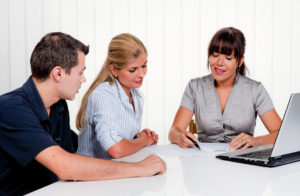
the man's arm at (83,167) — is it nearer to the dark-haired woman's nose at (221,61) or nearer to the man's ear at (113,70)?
the man's ear at (113,70)

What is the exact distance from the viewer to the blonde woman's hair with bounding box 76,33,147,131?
1.89 m

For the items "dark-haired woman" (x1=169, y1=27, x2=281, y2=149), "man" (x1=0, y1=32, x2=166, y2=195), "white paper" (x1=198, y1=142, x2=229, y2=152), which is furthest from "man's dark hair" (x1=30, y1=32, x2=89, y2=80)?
"dark-haired woman" (x1=169, y1=27, x2=281, y2=149)

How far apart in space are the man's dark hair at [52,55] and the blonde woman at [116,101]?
372 mm

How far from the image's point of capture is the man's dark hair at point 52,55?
4.63ft

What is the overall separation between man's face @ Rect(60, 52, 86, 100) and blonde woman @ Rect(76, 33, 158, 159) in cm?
27

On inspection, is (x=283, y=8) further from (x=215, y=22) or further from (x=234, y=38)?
(x=234, y=38)

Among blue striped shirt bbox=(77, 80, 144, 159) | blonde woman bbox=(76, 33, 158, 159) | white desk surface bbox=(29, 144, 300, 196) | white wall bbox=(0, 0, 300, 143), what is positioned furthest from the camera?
white wall bbox=(0, 0, 300, 143)

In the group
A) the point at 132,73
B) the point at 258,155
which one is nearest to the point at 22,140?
the point at 132,73

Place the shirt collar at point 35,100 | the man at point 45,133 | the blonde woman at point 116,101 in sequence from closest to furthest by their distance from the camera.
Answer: the man at point 45,133, the shirt collar at point 35,100, the blonde woman at point 116,101

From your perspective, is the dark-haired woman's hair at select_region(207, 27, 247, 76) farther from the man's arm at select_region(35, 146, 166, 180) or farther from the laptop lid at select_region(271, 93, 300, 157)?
the man's arm at select_region(35, 146, 166, 180)

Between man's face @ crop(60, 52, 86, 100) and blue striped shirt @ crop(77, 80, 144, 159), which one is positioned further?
blue striped shirt @ crop(77, 80, 144, 159)

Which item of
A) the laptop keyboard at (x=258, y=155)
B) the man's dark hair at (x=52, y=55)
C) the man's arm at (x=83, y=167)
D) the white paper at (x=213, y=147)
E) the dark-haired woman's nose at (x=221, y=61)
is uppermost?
the man's dark hair at (x=52, y=55)

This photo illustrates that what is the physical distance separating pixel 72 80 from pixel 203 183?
690mm

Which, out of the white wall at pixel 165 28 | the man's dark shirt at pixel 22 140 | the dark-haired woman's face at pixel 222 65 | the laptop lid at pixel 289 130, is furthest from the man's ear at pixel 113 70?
the white wall at pixel 165 28
